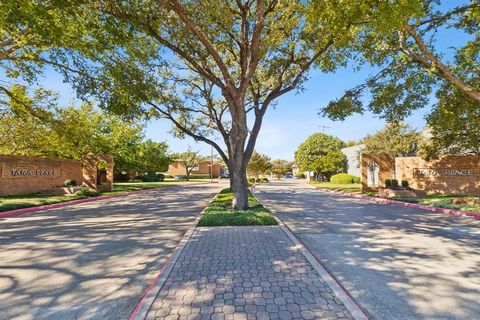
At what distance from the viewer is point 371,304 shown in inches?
137

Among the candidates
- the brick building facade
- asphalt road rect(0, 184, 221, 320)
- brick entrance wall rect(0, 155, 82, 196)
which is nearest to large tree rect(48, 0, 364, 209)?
asphalt road rect(0, 184, 221, 320)

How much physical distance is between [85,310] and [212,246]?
288 centimetres

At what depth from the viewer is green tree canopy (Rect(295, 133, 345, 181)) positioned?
4290cm

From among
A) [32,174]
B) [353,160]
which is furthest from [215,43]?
[353,160]

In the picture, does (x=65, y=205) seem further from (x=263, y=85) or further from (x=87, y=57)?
(x=263, y=85)

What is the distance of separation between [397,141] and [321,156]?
14242mm

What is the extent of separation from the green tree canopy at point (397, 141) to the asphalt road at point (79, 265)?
106 ft

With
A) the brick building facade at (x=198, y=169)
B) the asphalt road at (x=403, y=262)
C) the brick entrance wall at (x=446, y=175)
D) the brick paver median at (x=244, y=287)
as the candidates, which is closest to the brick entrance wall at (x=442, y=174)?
the brick entrance wall at (x=446, y=175)

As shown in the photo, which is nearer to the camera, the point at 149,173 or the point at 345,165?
the point at 345,165

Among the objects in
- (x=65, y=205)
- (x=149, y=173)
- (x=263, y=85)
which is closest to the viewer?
(x=65, y=205)

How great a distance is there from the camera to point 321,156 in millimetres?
46469

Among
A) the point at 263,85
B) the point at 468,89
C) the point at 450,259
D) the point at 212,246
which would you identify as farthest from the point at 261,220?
the point at 263,85

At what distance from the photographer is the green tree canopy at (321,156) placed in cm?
4290

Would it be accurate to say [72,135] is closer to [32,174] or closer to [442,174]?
[32,174]
